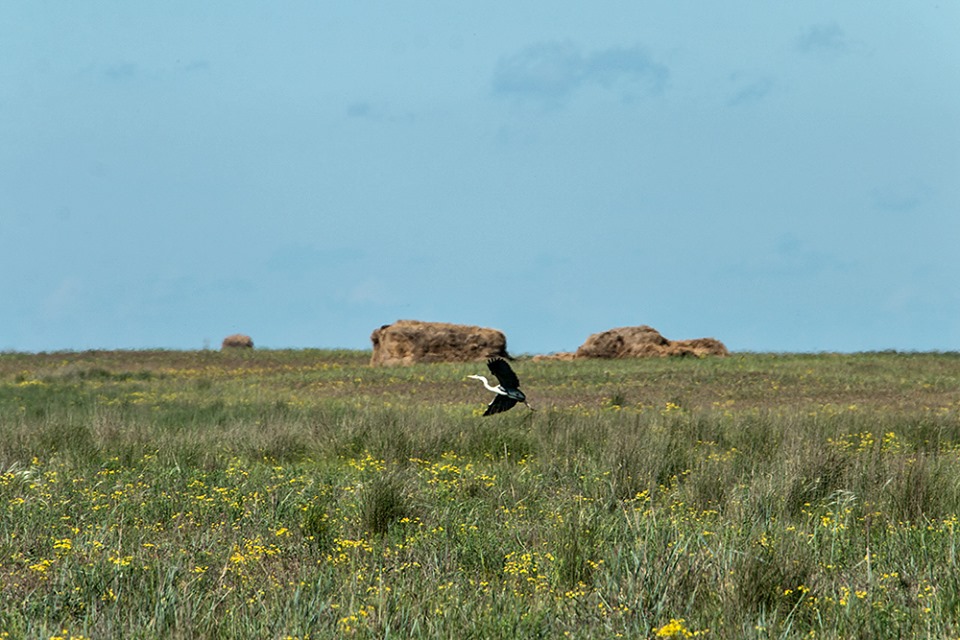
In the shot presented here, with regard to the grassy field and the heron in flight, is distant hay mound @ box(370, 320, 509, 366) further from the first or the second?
the heron in flight

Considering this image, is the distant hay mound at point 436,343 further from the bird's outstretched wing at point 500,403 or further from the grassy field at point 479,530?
the bird's outstretched wing at point 500,403

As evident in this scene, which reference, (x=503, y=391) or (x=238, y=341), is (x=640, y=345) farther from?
(x=238, y=341)

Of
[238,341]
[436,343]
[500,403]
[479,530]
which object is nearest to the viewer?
[479,530]

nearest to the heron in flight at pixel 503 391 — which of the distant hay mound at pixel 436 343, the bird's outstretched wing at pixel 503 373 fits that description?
the bird's outstretched wing at pixel 503 373

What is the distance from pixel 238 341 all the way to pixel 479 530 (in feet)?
183

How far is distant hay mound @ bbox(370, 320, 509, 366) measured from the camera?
3959cm

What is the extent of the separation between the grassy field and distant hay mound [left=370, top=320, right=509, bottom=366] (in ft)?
78.2

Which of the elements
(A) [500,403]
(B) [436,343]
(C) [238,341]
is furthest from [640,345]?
(C) [238,341]

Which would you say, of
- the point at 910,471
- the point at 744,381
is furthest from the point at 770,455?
the point at 744,381

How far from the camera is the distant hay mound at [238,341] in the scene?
60.8 metres

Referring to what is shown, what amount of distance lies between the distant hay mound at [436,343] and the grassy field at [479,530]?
23.8m

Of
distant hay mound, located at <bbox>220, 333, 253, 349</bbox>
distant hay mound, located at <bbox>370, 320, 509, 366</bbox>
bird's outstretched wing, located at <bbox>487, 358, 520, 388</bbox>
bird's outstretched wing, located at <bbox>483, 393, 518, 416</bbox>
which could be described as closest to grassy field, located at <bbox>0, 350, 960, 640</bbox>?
bird's outstretched wing, located at <bbox>483, 393, 518, 416</bbox>

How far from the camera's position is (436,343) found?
130 feet

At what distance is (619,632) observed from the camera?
4.79m
